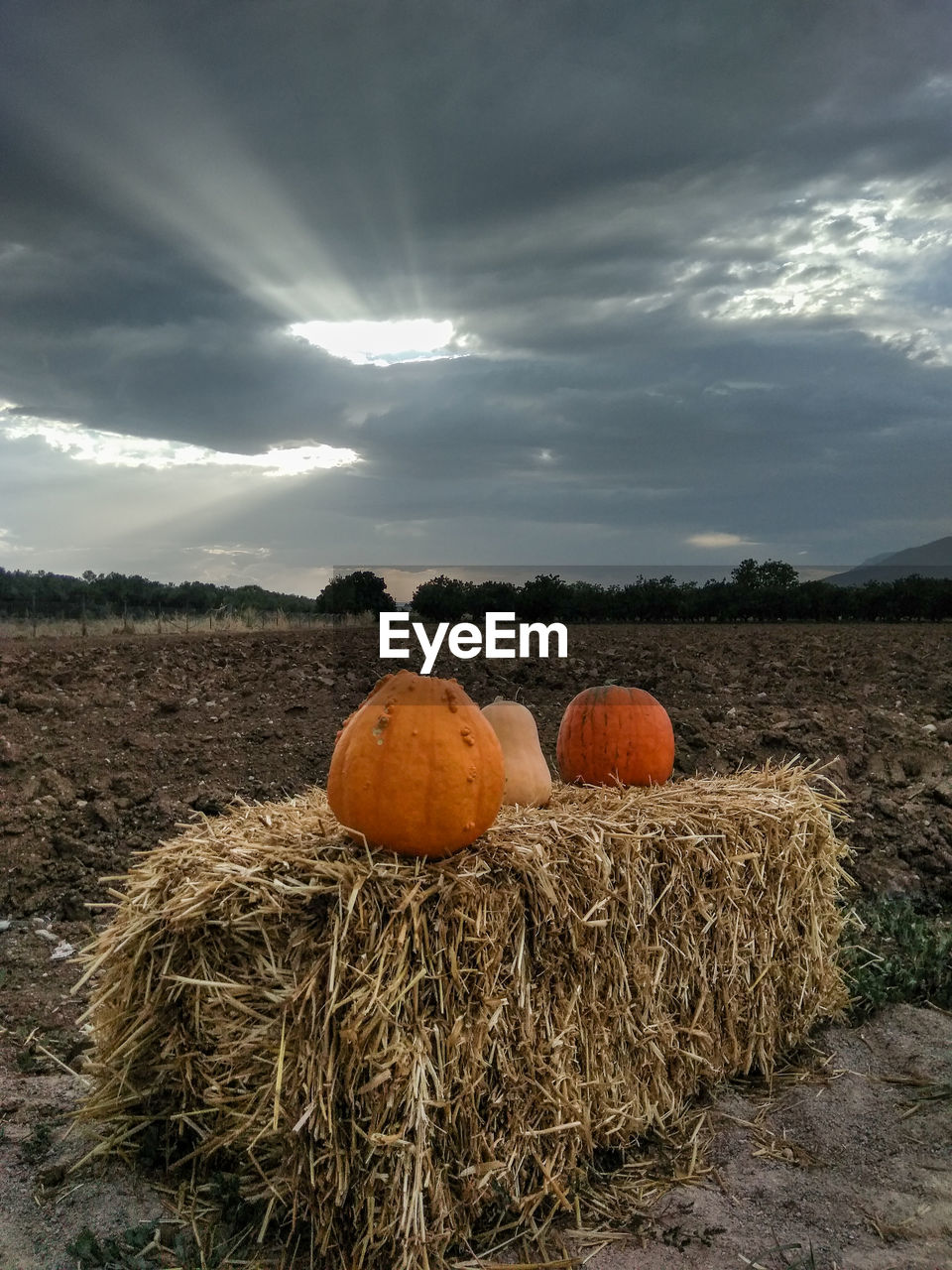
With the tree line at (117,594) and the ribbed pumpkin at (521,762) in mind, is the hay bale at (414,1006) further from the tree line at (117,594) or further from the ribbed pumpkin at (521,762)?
the tree line at (117,594)

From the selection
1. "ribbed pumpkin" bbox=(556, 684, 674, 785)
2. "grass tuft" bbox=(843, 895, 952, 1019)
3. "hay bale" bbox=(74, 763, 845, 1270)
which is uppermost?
"ribbed pumpkin" bbox=(556, 684, 674, 785)

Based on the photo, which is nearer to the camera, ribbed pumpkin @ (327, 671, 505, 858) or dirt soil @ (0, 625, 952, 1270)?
ribbed pumpkin @ (327, 671, 505, 858)

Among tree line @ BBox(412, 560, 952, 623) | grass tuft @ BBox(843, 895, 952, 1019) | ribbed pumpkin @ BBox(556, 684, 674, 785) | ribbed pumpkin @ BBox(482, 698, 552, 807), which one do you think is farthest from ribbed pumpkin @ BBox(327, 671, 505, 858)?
tree line @ BBox(412, 560, 952, 623)

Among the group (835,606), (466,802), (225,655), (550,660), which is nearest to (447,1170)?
(466,802)

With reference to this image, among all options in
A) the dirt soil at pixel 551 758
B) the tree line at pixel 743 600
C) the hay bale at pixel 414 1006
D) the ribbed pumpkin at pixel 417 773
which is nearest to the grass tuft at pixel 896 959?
the dirt soil at pixel 551 758

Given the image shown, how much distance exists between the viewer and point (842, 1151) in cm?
340

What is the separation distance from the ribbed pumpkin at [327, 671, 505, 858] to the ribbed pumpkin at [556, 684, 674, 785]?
1300 millimetres

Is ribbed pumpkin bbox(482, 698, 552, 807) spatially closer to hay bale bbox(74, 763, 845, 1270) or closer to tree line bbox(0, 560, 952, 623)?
hay bale bbox(74, 763, 845, 1270)

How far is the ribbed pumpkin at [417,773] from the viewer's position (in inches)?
110

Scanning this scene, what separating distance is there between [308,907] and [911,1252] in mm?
2159

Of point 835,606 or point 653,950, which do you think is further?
point 835,606

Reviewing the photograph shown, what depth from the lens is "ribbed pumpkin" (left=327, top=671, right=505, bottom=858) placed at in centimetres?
279

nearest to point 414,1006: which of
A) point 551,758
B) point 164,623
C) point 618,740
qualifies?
point 618,740

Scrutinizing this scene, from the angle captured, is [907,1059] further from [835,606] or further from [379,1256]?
[835,606]
